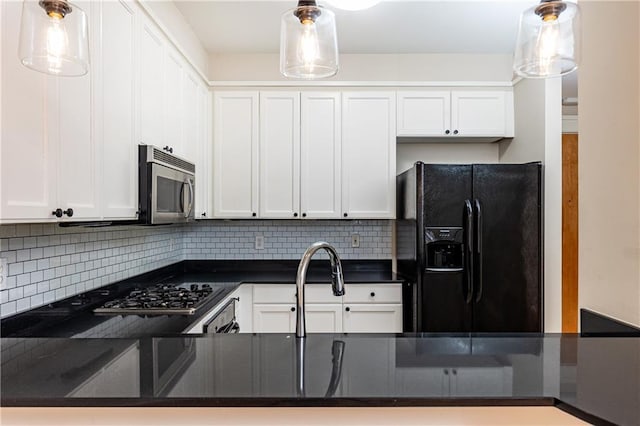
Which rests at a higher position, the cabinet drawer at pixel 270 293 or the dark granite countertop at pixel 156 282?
the dark granite countertop at pixel 156 282

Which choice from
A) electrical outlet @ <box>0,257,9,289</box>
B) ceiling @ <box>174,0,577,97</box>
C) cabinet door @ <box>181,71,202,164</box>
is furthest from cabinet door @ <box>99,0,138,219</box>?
ceiling @ <box>174,0,577,97</box>

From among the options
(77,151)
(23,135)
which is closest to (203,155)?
(77,151)

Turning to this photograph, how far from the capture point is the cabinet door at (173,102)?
2379 millimetres

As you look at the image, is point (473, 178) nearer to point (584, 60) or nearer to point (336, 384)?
point (584, 60)

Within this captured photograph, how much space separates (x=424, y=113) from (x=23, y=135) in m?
2.73

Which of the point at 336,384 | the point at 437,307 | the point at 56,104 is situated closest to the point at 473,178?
the point at 437,307

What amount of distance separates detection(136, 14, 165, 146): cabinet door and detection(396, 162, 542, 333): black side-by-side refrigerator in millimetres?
1654

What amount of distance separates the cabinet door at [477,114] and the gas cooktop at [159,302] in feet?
7.46

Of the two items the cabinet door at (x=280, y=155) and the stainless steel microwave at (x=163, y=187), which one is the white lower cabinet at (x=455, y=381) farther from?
the cabinet door at (x=280, y=155)

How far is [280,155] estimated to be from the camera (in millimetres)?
3234

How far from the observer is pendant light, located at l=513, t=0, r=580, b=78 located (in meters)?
0.99

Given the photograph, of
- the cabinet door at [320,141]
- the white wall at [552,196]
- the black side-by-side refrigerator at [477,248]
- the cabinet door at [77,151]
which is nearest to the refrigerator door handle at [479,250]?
the black side-by-side refrigerator at [477,248]

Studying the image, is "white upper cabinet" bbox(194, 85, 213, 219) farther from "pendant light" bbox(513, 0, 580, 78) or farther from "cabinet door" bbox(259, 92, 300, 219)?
"pendant light" bbox(513, 0, 580, 78)

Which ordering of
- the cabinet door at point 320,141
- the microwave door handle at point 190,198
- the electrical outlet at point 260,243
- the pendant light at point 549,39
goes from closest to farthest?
the pendant light at point 549,39 → the microwave door handle at point 190,198 → the cabinet door at point 320,141 → the electrical outlet at point 260,243
